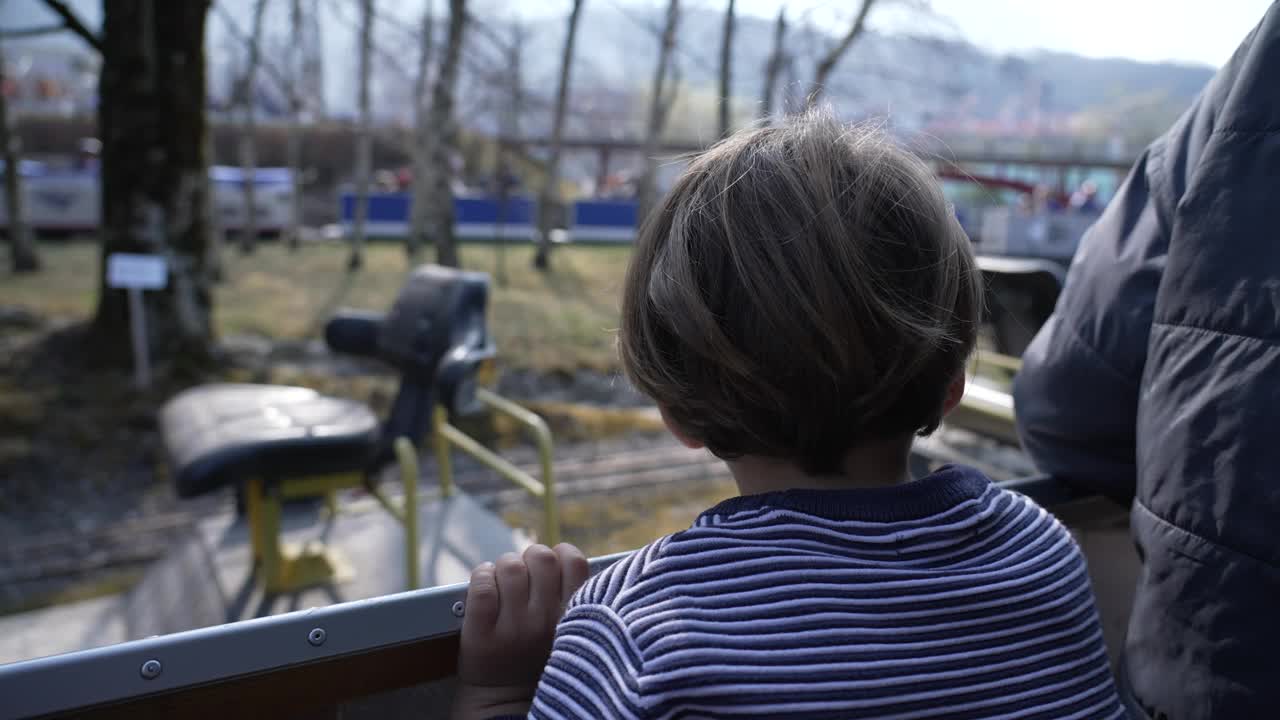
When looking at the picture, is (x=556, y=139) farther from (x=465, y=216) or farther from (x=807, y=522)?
(x=807, y=522)

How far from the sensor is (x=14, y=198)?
1399 centimetres

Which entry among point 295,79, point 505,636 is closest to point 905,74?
point 295,79

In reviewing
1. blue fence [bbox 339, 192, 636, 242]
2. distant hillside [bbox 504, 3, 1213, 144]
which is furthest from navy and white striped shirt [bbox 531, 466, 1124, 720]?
blue fence [bbox 339, 192, 636, 242]

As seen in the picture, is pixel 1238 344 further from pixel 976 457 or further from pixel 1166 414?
pixel 976 457

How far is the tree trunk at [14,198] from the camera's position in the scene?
12719 mm

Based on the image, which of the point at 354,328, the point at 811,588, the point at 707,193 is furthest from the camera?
the point at 354,328

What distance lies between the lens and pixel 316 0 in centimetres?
1688

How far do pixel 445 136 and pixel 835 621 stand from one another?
1379cm

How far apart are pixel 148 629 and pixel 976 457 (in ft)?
9.41

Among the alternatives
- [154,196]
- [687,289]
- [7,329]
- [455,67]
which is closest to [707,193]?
[687,289]

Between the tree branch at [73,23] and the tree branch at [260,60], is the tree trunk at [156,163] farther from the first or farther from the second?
the tree branch at [260,60]

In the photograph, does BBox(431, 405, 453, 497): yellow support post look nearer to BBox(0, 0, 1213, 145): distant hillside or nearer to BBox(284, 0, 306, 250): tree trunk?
BBox(0, 0, 1213, 145): distant hillside

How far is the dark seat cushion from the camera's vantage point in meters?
2.97

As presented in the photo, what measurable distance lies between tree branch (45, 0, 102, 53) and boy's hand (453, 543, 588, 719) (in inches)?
302
